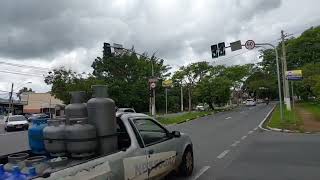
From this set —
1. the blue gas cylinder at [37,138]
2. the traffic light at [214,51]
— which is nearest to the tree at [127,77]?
the traffic light at [214,51]

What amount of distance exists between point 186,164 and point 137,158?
2.45 m

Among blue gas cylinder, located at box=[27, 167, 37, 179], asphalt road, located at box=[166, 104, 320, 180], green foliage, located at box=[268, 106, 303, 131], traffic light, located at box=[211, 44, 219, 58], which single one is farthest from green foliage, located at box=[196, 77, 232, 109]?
blue gas cylinder, located at box=[27, 167, 37, 179]

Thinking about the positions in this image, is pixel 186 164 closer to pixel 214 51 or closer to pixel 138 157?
pixel 138 157

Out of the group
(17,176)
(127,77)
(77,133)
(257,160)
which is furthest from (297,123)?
(127,77)

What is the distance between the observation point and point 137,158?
6.48 meters

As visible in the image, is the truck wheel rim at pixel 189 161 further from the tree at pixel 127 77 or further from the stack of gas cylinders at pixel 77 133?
the tree at pixel 127 77

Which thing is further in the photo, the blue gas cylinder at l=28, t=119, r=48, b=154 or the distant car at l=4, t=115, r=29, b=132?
the distant car at l=4, t=115, r=29, b=132

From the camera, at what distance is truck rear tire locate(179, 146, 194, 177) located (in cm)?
857

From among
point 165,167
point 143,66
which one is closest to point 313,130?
point 165,167

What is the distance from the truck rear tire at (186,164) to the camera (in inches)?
337

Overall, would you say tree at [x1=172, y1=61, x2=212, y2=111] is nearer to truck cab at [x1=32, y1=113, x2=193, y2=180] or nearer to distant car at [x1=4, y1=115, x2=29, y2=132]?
distant car at [x1=4, y1=115, x2=29, y2=132]

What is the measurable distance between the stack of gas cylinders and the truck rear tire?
99.0 inches

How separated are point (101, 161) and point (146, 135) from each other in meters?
1.80

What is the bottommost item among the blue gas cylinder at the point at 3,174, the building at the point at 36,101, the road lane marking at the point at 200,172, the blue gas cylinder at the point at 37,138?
the road lane marking at the point at 200,172
